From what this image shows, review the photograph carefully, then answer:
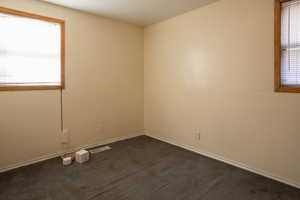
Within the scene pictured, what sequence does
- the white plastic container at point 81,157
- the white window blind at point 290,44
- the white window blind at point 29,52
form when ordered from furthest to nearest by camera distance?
the white plastic container at point 81,157, the white window blind at point 29,52, the white window blind at point 290,44

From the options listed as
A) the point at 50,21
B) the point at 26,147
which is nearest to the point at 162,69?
the point at 50,21

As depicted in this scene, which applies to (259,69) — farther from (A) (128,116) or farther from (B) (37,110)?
(B) (37,110)

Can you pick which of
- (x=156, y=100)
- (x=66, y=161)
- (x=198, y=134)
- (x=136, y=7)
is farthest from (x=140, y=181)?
(x=136, y=7)

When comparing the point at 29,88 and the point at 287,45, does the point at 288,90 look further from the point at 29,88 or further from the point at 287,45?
the point at 29,88

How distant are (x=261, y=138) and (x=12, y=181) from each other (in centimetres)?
317

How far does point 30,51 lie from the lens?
8.52 ft

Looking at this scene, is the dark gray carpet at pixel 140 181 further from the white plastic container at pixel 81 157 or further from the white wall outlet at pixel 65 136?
the white wall outlet at pixel 65 136

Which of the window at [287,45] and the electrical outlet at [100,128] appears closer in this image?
the window at [287,45]

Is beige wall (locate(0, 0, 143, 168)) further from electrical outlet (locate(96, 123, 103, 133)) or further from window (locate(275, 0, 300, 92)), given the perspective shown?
window (locate(275, 0, 300, 92))

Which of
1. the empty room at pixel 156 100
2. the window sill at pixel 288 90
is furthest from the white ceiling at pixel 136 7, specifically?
the window sill at pixel 288 90

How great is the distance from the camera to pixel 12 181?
2.20 meters

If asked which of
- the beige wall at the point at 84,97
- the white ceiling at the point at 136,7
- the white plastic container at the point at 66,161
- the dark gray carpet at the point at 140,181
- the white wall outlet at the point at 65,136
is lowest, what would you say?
the dark gray carpet at the point at 140,181

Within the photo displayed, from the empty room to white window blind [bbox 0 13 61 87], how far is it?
0.5 inches

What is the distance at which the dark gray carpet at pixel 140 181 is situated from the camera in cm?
194
